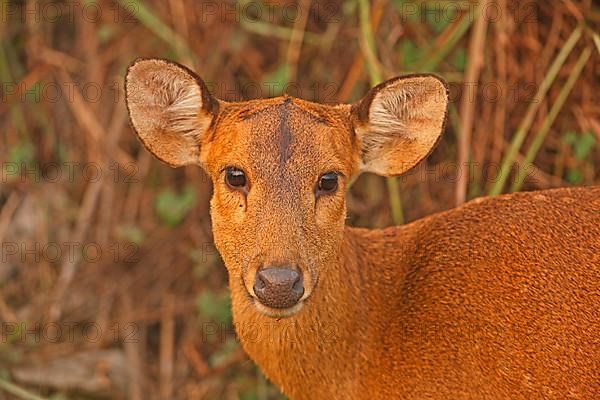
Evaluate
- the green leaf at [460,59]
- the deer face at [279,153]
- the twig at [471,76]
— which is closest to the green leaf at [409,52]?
the green leaf at [460,59]

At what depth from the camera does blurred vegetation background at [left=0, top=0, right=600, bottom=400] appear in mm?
5348

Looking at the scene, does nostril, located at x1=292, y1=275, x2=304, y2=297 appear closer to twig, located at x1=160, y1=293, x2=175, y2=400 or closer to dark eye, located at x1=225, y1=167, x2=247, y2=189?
dark eye, located at x1=225, y1=167, x2=247, y2=189

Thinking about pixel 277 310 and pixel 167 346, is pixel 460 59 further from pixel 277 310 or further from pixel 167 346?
pixel 277 310

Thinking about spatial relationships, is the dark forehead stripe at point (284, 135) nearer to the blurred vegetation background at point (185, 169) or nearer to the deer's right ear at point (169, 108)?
the deer's right ear at point (169, 108)

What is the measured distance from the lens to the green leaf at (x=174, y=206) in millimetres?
5957

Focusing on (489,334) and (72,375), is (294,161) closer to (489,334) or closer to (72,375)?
(489,334)

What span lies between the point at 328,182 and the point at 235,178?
29 centimetres

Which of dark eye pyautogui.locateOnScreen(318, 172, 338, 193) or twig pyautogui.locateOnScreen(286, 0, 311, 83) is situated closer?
dark eye pyautogui.locateOnScreen(318, 172, 338, 193)

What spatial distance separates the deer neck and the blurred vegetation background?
1.50m

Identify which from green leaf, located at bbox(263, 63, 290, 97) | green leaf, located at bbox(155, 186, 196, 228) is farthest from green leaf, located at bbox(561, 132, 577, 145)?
green leaf, located at bbox(155, 186, 196, 228)

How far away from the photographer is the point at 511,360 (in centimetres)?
348

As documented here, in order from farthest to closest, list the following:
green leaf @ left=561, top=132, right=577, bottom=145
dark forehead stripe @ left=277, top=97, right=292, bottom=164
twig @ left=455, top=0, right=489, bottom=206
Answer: green leaf @ left=561, top=132, right=577, bottom=145
twig @ left=455, top=0, right=489, bottom=206
dark forehead stripe @ left=277, top=97, right=292, bottom=164

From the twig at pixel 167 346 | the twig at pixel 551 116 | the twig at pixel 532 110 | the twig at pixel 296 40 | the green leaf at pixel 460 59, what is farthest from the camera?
the twig at pixel 296 40

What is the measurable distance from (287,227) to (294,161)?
24 cm
